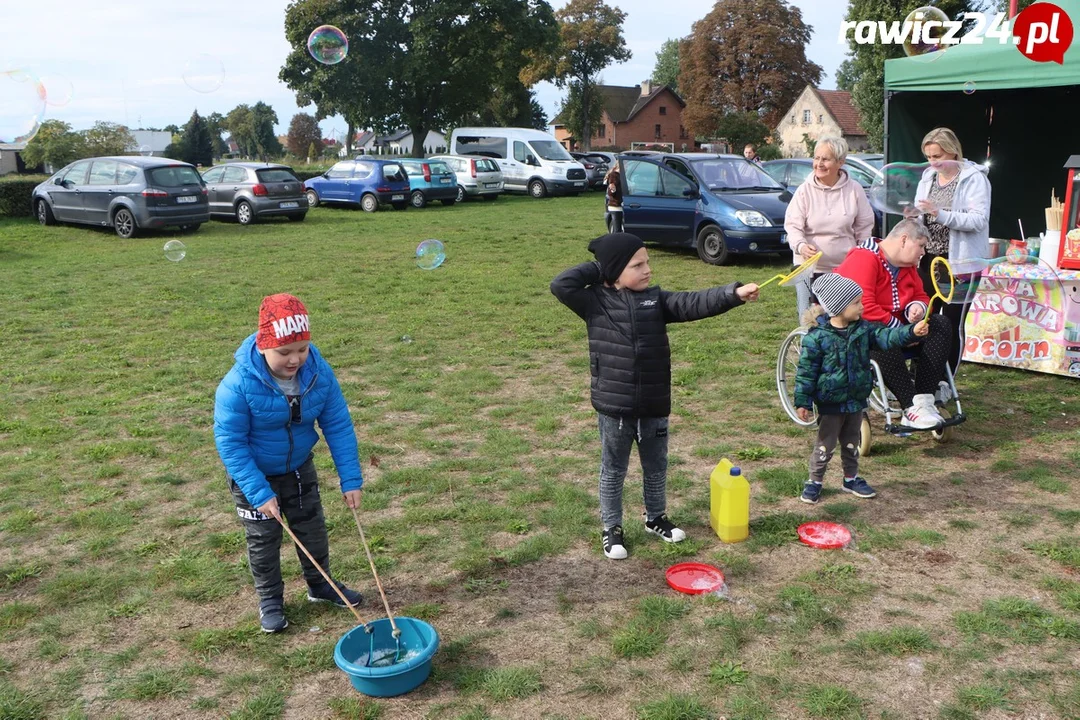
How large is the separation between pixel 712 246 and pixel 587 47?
5742 cm

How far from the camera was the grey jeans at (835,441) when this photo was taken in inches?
194

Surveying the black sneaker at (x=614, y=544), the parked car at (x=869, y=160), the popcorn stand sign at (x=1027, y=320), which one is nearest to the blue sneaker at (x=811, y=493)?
the black sneaker at (x=614, y=544)

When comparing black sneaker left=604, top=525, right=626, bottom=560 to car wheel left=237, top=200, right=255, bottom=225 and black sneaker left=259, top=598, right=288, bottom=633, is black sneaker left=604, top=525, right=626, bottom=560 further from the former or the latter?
car wheel left=237, top=200, right=255, bottom=225

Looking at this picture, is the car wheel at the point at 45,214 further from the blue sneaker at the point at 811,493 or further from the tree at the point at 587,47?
the tree at the point at 587,47

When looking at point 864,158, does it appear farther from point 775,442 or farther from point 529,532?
point 529,532

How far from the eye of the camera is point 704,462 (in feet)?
18.2

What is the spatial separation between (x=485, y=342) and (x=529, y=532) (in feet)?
14.8

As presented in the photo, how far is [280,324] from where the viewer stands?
3.31 meters

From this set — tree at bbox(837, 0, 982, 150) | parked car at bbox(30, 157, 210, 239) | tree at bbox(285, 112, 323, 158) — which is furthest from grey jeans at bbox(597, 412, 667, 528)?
tree at bbox(285, 112, 323, 158)

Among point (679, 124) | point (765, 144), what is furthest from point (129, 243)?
point (679, 124)

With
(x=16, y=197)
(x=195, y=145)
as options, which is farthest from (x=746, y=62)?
(x=16, y=197)

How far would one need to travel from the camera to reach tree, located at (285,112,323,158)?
3957 inches

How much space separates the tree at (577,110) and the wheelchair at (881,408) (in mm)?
64298

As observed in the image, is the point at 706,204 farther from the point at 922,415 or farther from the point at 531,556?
the point at 531,556
